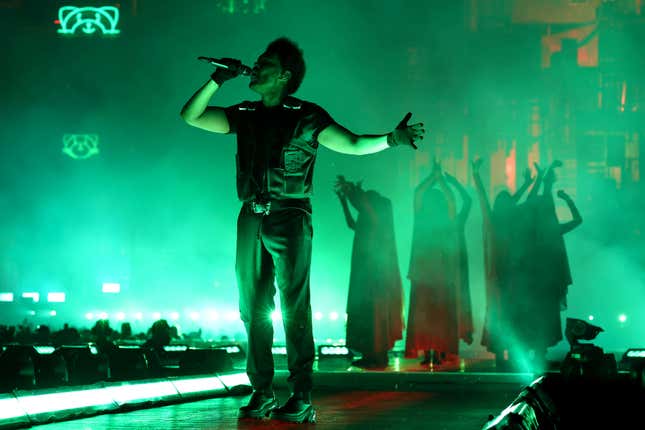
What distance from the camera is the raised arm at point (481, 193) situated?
10.3 metres

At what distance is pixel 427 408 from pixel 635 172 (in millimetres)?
20293

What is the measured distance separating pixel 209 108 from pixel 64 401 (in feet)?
4.55

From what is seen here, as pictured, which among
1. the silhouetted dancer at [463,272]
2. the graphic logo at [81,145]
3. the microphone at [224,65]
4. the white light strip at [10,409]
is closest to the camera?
the white light strip at [10,409]

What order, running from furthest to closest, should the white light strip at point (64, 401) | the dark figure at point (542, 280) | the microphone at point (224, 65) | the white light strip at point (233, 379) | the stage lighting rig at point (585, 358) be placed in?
1. the dark figure at point (542, 280)
2. the stage lighting rig at point (585, 358)
3. the white light strip at point (233, 379)
4. the microphone at point (224, 65)
5. the white light strip at point (64, 401)

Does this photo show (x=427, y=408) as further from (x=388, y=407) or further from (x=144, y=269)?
(x=144, y=269)

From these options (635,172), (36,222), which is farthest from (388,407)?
(36,222)

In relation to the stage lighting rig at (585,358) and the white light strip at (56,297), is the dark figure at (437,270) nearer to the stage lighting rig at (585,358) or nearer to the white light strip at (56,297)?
the stage lighting rig at (585,358)

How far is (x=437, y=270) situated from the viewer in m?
11.7

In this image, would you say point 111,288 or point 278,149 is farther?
point 111,288

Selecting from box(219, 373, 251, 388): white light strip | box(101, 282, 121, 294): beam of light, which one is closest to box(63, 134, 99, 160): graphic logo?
box(101, 282, 121, 294): beam of light

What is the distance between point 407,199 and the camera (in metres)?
22.1

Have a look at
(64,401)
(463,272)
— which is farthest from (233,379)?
(463,272)

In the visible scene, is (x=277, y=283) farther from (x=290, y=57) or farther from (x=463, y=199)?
(x=463, y=199)

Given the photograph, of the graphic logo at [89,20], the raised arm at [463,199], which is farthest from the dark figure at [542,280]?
the graphic logo at [89,20]
